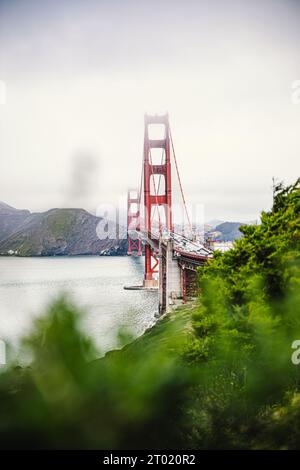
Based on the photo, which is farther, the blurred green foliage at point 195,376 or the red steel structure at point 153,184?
the red steel structure at point 153,184

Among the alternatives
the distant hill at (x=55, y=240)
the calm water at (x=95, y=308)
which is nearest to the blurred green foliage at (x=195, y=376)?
the calm water at (x=95, y=308)

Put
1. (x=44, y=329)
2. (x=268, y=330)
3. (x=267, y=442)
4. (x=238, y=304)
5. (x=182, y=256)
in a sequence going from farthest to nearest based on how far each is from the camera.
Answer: (x=182, y=256) → (x=238, y=304) → (x=268, y=330) → (x=267, y=442) → (x=44, y=329)

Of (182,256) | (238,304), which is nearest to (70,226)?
(182,256)

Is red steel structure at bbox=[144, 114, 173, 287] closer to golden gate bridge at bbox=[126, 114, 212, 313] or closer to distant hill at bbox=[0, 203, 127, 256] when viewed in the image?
golden gate bridge at bbox=[126, 114, 212, 313]

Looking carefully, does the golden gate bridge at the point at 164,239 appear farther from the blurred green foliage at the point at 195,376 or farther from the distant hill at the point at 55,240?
the distant hill at the point at 55,240

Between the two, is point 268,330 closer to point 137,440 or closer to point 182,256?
point 137,440

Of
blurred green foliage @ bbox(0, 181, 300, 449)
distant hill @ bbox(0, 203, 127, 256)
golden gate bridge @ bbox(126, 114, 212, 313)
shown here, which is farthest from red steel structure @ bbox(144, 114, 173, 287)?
distant hill @ bbox(0, 203, 127, 256)

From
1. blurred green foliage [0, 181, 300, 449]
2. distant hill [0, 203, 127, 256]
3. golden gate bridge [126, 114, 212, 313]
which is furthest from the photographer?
distant hill [0, 203, 127, 256]

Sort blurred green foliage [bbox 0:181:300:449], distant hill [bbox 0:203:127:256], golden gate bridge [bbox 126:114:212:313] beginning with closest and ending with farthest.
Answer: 1. blurred green foliage [bbox 0:181:300:449]
2. golden gate bridge [bbox 126:114:212:313]
3. distant hill [bbox 0:203:127:256]

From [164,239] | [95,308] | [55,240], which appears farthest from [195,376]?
[55,240]
